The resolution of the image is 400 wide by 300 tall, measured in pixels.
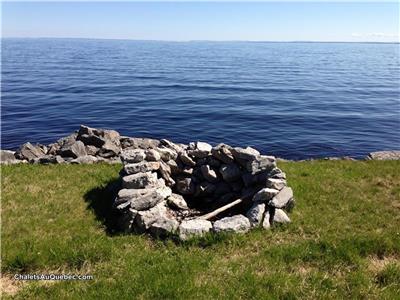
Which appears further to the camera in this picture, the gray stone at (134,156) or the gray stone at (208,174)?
the gray stone at (208,174)

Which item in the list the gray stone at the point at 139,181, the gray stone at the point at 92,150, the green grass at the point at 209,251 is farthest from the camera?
the gray stone at the point at 92,150

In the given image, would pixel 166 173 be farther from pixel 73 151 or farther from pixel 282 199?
pixel 73 151

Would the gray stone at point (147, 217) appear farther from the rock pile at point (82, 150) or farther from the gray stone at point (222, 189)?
the rock pile at point (82, 150)

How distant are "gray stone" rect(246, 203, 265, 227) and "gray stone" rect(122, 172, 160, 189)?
362 cm

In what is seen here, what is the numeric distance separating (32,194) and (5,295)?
6385 mm

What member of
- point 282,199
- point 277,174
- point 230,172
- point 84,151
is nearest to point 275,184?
point 282,199

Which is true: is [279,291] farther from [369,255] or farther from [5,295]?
[5,295]

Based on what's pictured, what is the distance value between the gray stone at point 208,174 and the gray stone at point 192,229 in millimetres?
3503

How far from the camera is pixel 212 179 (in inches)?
687

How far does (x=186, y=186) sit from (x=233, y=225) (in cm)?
409

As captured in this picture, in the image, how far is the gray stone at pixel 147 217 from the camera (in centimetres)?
1396

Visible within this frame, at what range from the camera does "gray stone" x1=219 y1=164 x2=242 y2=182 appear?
56.3 ft

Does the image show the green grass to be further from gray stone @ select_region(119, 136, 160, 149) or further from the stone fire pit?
gray stone @ select_region(119, 136, 160, 149)

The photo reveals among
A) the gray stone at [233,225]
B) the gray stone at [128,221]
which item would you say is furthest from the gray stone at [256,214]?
the gray stone at [128,221]
